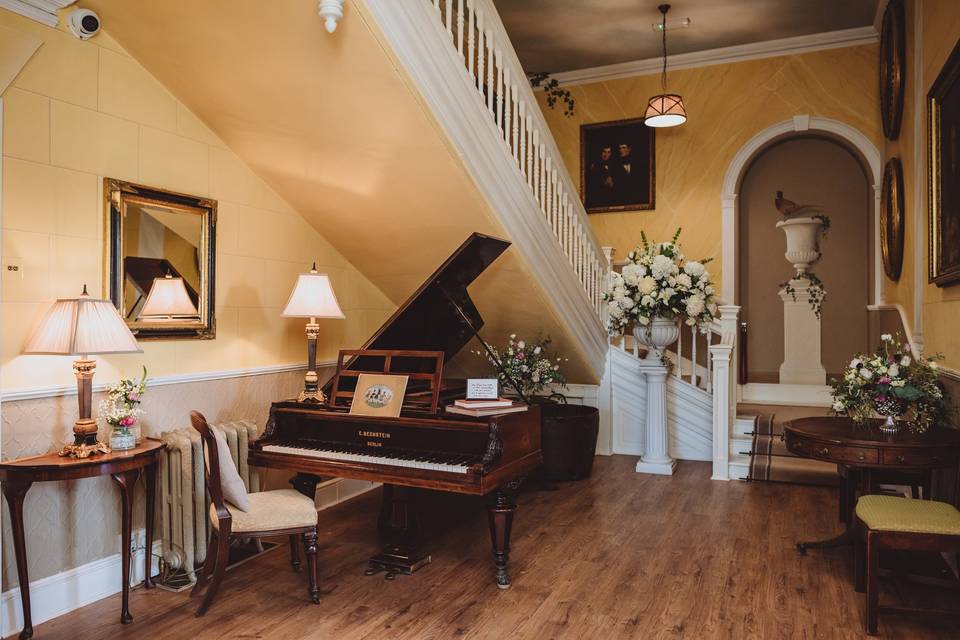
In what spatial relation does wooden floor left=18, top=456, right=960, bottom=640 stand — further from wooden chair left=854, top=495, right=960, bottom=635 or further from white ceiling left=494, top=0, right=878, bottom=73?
white ceiling left=494, top=0, right=878, bottom=73

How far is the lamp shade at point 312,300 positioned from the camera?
3.95 meters

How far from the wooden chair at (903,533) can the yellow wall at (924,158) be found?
42.0 inches

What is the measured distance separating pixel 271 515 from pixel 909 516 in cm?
273

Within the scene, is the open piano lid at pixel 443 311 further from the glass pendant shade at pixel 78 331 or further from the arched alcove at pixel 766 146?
the arched alcove at pixel 766 146

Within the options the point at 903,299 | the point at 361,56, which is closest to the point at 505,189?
the point at 361,56

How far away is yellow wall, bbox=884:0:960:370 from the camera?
3.81 metres

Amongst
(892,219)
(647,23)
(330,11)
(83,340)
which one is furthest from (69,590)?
(647,23)

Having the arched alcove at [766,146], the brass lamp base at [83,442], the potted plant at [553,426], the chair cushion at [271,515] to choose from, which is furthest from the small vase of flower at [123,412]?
the arched alcove at [766,146]

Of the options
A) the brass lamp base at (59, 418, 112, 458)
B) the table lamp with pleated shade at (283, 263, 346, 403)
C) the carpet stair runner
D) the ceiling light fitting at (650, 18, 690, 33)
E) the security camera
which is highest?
the ceiling light fitting at (650, 18, 690, 33)

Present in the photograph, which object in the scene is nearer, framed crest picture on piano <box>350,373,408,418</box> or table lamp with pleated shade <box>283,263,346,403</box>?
framed crest picture on piano <box>350,373,408,418</box>

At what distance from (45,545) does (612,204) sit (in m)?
6.09

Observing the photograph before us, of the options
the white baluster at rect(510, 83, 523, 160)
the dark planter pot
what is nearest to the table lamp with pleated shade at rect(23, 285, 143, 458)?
the white baluster at rect(510, 83, 523, 160)

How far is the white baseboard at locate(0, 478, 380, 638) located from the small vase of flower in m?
0.63

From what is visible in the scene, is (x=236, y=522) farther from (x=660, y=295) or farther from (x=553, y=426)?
(x=660, y=295)
